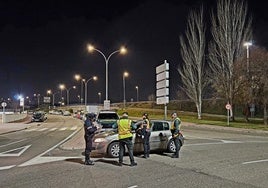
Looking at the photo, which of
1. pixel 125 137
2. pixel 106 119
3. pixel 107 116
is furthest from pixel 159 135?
pixel 107 116

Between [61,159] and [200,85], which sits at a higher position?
[200,85]

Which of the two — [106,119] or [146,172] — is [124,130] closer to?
[146,172]

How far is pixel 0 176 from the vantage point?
10094mm

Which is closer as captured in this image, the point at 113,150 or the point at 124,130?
the point at 124,130

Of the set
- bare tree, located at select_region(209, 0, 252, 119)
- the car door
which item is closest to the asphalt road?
the car door

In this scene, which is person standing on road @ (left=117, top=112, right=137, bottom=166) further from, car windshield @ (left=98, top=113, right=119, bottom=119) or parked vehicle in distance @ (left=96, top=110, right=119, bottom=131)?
car windshield @ (left=98, top=113, right=119, bottom=119)

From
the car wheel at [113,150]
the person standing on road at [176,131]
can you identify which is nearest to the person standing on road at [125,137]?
the car wheel at [113,150]

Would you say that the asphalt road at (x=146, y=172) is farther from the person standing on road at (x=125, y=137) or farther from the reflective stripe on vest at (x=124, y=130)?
the reflective stripe on vest at (x=124, y=130)

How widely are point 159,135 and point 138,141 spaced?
1.07m

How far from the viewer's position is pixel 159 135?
1489 cm

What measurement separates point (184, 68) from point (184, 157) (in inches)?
1804

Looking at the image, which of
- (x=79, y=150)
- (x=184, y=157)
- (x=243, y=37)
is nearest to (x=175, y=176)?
(x=184, y=157)

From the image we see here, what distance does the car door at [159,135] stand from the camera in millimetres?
14742

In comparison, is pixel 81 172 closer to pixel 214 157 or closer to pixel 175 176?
pixel 175 176
